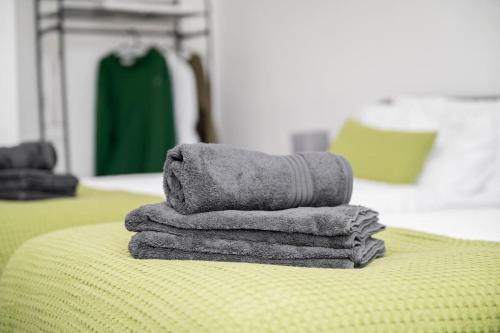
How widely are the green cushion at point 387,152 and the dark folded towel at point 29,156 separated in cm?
102

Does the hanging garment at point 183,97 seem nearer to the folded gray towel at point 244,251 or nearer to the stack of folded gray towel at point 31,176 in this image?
the stack of folded gray towel at point 31,176

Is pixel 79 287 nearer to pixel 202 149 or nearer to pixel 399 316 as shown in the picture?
pixel 202 149

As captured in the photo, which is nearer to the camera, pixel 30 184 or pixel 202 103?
pixel 30 184

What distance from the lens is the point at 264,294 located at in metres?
0.82

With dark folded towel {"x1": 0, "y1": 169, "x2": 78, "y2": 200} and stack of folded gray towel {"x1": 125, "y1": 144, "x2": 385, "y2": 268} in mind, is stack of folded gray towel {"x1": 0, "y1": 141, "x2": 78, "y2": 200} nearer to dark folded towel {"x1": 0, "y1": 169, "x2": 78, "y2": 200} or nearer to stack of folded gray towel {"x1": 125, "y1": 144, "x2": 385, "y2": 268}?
dark folded towel {"x1": 0, "y1": 169, "x2": 78, "y2": 200}

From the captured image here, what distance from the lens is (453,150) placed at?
2.38m

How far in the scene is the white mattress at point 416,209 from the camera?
154 centimetres

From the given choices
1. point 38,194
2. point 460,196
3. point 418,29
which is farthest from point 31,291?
point 418,29

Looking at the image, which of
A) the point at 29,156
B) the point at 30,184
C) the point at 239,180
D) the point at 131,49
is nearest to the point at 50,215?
the point at 30,184

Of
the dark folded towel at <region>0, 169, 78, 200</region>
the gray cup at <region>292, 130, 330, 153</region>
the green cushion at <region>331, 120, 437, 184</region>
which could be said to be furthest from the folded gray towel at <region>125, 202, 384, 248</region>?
the gray cup at <region>292, 130, 330, 153</region>

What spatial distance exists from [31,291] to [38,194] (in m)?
0.95

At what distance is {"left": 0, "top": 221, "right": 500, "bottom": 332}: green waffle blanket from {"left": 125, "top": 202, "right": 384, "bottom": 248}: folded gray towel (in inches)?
2.3

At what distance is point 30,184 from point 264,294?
4.84ft

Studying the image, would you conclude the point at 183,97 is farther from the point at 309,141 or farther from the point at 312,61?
the point at 309,141
